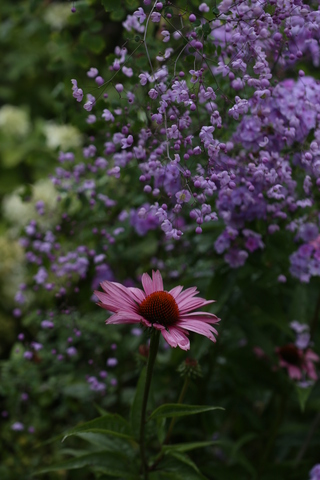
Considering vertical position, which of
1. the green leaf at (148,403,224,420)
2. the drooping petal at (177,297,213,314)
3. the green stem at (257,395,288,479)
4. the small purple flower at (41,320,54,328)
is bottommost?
the green stem at (257,395,288,479)

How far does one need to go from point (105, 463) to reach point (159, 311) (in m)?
0.34

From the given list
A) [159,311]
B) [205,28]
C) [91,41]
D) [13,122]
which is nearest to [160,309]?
[159,311]

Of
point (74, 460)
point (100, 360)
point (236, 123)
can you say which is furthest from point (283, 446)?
point (236, 123)

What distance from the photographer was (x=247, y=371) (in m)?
1.22

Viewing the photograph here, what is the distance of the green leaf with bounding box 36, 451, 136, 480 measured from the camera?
0.87m

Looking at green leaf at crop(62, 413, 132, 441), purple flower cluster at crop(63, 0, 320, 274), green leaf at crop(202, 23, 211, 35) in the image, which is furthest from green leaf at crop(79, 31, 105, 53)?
green leaf at crop(62, 413, 132, 441)

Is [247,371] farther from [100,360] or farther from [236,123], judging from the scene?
[236,123]

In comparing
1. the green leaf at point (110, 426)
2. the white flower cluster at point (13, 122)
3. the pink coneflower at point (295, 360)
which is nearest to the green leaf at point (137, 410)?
the green leaf at point (110, 426)

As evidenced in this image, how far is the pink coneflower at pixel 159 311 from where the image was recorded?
68 cm

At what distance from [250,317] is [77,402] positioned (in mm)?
590

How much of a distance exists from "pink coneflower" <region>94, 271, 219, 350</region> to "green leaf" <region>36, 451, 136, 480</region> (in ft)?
1.00

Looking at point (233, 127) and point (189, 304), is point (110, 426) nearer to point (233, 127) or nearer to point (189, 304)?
point (189, 304)

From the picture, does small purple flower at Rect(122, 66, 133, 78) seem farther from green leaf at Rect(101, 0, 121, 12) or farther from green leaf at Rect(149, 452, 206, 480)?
green leaf at Rect(149, 452, 206, 480)

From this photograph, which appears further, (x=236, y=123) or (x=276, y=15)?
(x=236, y=123)
